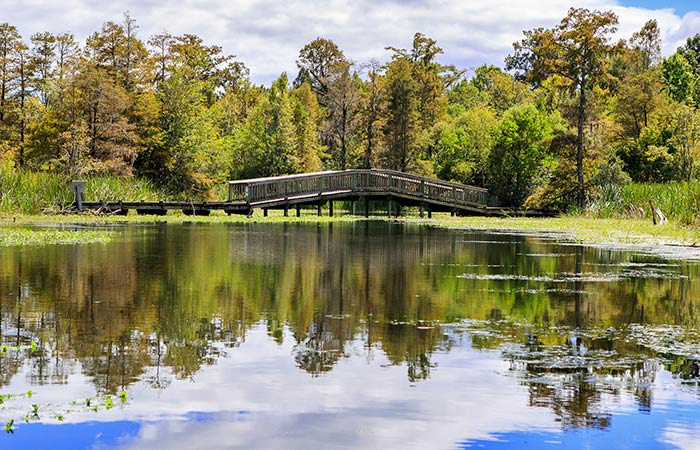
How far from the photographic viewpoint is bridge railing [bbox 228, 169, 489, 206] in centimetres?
4847

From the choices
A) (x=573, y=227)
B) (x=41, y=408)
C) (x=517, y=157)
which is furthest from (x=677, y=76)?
(x=41, y=408)

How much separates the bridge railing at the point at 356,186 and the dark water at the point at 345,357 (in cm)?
3020

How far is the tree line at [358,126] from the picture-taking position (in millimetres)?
50969

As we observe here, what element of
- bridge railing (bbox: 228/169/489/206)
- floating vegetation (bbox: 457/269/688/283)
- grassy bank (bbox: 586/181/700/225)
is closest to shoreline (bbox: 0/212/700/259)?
grassy bank (bbox: 586/181/700/225)

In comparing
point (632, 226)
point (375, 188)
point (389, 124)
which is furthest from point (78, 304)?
point (389, 124)

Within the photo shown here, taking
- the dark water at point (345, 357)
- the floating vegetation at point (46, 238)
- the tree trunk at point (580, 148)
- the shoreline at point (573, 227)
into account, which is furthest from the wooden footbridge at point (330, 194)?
the dark water at point (345, 357)

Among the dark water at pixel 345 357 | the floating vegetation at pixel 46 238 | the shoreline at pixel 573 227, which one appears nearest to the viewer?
the dark water at pixel 345 357

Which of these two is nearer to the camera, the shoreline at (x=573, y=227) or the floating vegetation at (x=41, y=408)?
the floating vegetation at (x=41, y=408)

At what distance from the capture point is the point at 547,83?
2761 inches

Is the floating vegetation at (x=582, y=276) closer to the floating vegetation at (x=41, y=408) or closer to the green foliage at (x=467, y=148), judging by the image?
the floating vegetation at (x=41, y=408)

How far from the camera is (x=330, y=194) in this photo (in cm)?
5028

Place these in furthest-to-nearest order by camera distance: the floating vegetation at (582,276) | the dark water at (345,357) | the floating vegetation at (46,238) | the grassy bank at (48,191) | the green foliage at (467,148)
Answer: the green foliage at (467,148) → the grassy bank at (48,191) → the floating vegetation at (46,238) → the floating vegetation at (582,276) → the dark water at (345,357)

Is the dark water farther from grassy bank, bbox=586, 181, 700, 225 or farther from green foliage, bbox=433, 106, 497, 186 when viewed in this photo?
green foliage, bbox=433, 106, 497, 186

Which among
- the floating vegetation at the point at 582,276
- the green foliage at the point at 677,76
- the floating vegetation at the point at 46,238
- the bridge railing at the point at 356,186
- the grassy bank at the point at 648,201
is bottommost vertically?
the floating vegetation at the point at 582,276
